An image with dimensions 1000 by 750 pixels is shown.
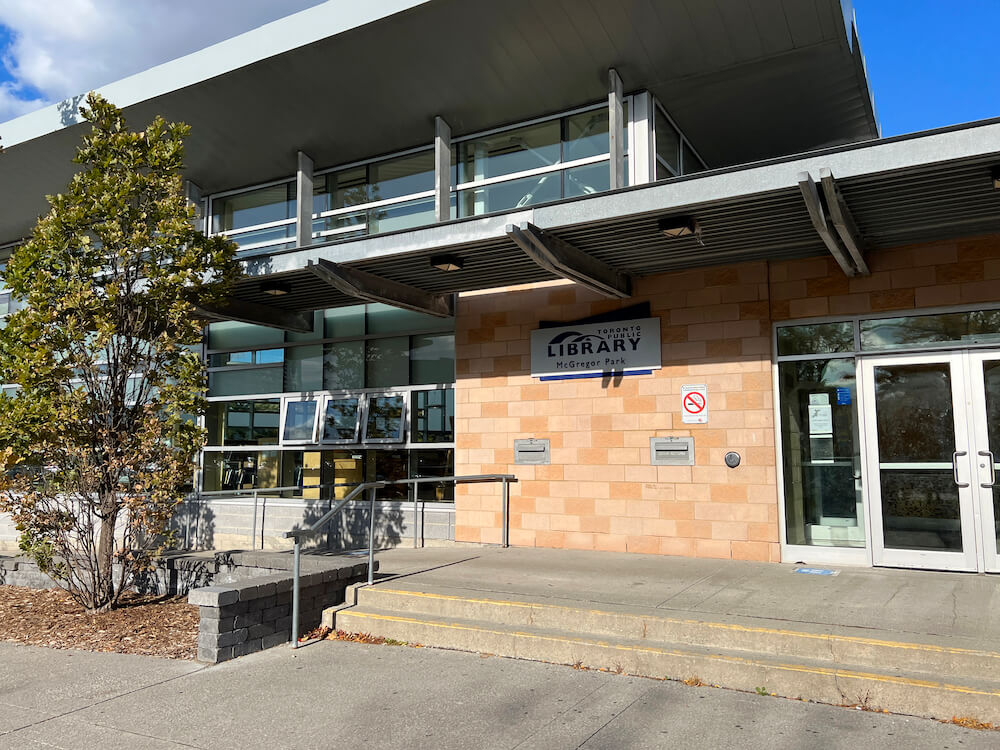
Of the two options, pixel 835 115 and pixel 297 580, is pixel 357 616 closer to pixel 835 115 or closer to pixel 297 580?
pixel 297 580

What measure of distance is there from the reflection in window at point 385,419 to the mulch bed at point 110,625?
12.0 ft

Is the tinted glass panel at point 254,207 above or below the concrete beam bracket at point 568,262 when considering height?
above

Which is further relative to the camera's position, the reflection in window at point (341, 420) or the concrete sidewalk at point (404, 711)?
the reflection in window at point (341, 420)

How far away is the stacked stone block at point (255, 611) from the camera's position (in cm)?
590

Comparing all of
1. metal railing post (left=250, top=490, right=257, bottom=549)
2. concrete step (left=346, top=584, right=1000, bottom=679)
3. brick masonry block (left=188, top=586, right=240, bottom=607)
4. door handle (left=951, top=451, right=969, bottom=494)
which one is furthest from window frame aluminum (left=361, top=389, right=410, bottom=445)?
door handle (left=951, top=451, right=969, bottom=494)

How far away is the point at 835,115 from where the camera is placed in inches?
399

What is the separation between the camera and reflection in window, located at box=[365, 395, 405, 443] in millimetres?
10898

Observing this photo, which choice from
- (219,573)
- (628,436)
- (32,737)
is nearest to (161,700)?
(32,737)

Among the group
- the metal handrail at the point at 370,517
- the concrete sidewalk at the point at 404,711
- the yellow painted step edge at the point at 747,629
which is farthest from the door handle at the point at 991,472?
the metal handrail at the point at 370,517

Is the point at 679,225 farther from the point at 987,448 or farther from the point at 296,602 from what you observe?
the point at 296,602

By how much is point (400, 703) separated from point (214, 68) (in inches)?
326

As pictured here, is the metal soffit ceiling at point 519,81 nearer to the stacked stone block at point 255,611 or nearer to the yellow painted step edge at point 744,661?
the stacked stone block at point 255,611

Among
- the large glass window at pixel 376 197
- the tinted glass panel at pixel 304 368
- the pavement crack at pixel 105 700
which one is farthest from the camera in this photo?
the tinted glass panel at pixel 304 368

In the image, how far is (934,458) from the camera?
7.68m
